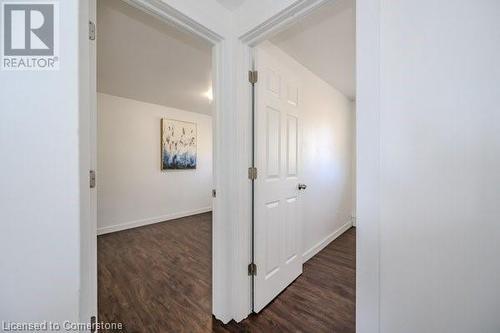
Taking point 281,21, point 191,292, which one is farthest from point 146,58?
point 191,292

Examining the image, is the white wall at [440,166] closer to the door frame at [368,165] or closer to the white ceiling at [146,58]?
the door frame at [368,165]

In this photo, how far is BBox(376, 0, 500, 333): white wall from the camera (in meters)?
0.64

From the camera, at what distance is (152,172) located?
3.86 m

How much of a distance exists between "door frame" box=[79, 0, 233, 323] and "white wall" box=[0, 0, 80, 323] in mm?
102

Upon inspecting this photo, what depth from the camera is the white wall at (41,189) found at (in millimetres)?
578

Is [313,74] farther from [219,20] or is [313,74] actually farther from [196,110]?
[196,110]

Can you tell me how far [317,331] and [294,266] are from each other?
1.99ft

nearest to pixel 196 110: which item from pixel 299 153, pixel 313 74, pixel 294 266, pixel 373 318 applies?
pixel 313 74

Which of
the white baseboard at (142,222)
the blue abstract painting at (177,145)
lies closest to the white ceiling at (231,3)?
the blue abstract painting at (177,145)

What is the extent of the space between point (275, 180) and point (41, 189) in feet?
4.54

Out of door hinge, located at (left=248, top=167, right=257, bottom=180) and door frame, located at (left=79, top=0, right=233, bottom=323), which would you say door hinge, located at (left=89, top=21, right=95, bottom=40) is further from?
door hinge, located at (left=248, top=167, right=257, bottom=180)

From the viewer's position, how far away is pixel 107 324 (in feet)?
4.62

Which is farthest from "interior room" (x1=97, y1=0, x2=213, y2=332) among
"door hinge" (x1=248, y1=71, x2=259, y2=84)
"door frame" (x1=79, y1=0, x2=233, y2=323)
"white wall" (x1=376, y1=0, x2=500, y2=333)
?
"white wall" (x1=376, y1=0, x2=500, y2=333)

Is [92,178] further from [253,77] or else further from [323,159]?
[323,159]
